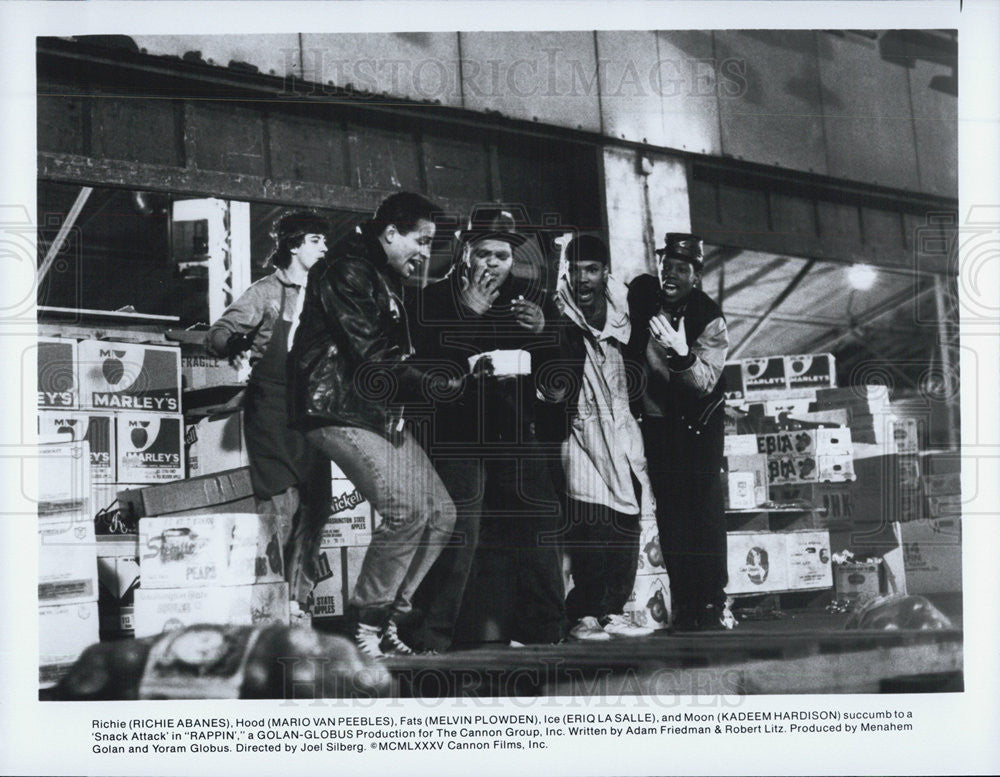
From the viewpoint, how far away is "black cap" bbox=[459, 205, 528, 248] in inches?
224

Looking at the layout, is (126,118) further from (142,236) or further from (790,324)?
(790,324)

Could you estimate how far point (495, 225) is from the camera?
570 cm

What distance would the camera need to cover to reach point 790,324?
604 centimetres

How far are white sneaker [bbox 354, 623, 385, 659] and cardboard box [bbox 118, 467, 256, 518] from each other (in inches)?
27.9

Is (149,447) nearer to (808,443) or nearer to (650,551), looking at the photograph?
(650,551)

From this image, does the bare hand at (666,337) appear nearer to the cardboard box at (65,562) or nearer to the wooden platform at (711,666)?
the wooden platform at (711,666)

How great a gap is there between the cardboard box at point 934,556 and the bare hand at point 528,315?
6.44ft

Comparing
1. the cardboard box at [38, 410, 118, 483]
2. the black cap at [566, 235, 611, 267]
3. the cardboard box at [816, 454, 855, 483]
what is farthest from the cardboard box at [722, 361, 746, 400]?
the cardboard box at [38, 410, 118, 483]

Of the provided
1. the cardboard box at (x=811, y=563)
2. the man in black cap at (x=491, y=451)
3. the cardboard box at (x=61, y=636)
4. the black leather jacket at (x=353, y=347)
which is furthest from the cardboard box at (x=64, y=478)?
→ the cardboard box at (x=811, y=563)

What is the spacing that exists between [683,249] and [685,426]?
842 millimetres

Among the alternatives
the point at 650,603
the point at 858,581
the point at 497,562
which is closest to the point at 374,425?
the point at 497,562

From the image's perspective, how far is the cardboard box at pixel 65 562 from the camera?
535 centimetres

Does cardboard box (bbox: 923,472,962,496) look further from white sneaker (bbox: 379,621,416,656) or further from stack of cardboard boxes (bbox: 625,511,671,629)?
white sneaker (bbox: 379,621,416,656)

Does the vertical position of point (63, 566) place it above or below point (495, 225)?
below
